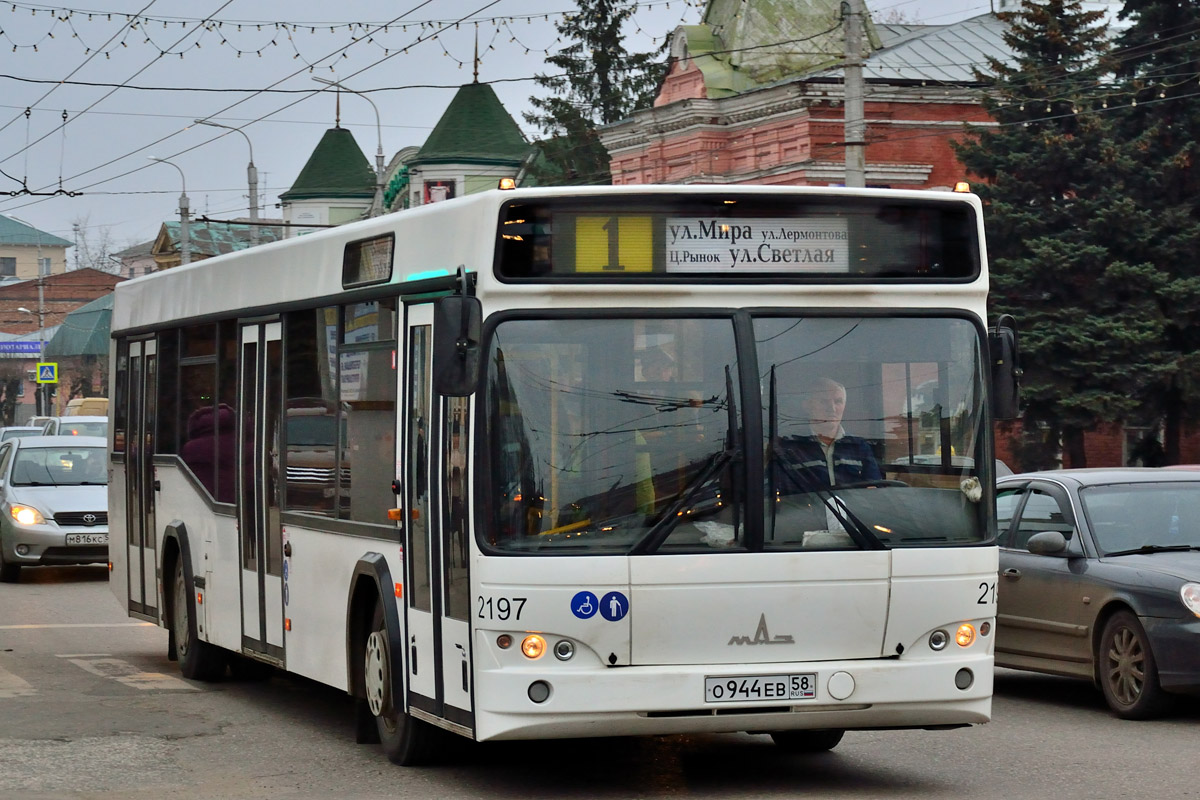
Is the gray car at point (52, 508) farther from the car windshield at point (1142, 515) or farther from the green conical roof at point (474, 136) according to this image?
the green conical roof at point (474, 136)

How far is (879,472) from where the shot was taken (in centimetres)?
793

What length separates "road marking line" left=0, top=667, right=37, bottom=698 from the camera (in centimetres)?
1170

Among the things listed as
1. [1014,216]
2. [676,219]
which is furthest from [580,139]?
[676,219]

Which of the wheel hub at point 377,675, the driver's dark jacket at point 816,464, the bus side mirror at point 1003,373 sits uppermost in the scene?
the bus side mirror at point 1003,373

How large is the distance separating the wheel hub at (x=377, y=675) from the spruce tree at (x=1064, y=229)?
26912mm

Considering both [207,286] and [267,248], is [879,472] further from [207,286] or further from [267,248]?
[207,286]

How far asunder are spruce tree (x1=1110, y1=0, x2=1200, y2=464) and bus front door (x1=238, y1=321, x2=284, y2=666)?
1040 inches

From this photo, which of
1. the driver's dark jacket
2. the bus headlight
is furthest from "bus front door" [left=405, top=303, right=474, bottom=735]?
the driver's dark jacket

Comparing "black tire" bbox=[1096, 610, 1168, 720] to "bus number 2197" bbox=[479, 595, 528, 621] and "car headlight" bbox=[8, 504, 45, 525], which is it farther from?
"car headlight" bbox=[8, 504, 45, 525]

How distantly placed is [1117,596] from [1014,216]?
82.5 ft

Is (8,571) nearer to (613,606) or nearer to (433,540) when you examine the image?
(433,540)

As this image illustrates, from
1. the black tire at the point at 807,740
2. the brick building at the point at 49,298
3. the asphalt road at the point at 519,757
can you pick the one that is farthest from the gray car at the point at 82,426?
the brick building at the point at 49,298

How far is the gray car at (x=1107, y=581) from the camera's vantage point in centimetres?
1043

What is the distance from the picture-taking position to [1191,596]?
10.4 meters
